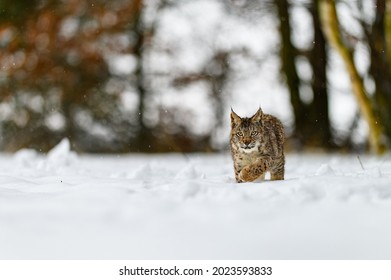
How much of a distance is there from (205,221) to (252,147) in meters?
1.51

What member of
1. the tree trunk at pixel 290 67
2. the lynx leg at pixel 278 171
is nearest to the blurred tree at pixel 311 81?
the tree trunk at pixel 290 67

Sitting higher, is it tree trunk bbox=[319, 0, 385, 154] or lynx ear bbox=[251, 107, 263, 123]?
tree trunk bbox=[319, 0, 385, 154]

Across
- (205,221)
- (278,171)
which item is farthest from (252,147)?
(205,221)

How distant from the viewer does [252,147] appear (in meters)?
5.74

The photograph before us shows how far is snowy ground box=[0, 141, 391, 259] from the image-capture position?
403 cm

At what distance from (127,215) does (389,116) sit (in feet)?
36.5

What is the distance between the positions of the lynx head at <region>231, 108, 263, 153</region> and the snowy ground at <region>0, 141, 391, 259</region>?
0.57 metres

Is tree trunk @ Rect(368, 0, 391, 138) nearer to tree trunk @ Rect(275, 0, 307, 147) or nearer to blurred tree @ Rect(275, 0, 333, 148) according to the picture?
blurred tree @ Rect(275, 0, 333, 148)

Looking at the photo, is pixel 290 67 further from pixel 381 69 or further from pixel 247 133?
pixel 247 133

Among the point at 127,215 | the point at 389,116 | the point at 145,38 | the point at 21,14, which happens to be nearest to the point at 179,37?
the point at 145,38

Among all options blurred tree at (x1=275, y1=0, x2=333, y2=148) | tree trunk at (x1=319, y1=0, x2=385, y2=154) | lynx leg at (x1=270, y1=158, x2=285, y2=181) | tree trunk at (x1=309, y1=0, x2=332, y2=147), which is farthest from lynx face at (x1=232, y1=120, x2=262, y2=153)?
tree trunk at (x1=309, y1=0, x2=332, y2=147)

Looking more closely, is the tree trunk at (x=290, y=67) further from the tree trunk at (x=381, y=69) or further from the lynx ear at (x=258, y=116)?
the lynx ear at (x=258, y=116)

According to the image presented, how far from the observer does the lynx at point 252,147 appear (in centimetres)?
572
